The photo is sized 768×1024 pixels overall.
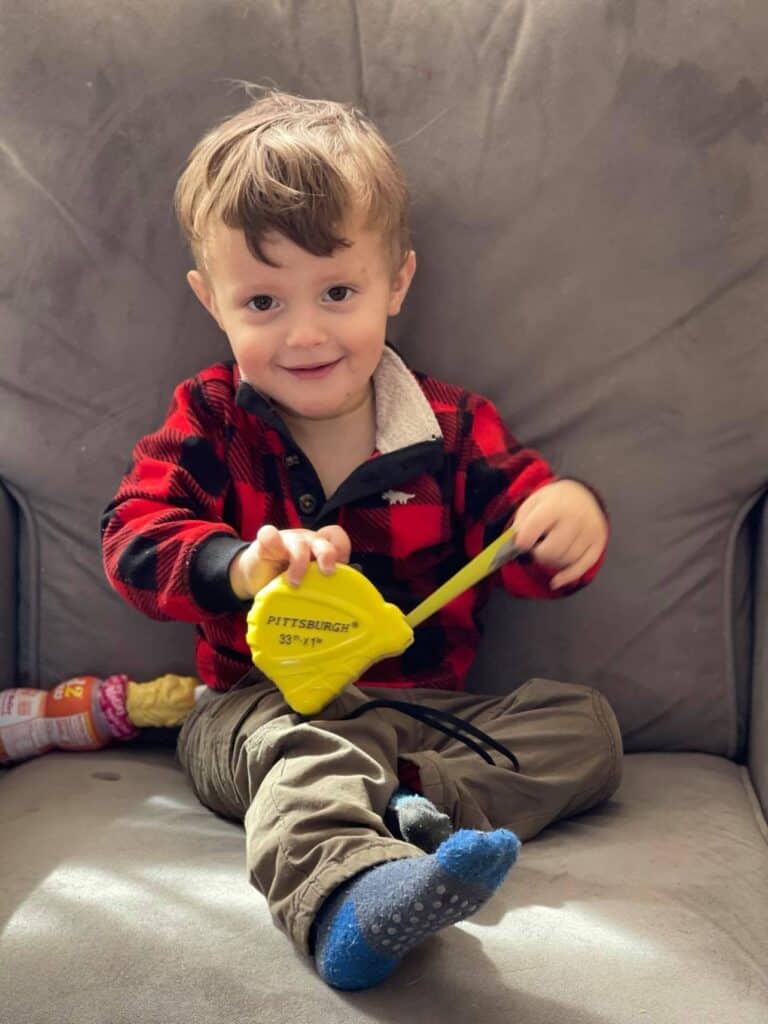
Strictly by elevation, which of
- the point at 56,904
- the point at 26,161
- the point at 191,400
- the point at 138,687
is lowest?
the point at 56,904

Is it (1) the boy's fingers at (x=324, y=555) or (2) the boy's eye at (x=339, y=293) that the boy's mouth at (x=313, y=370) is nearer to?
(2) the boy's eye at (x=339, y=293)

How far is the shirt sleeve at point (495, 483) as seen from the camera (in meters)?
1.11

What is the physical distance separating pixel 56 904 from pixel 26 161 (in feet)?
2.23

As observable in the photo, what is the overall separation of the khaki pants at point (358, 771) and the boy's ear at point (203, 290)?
0.33 m

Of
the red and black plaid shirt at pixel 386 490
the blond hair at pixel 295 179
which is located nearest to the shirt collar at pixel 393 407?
the red and black plaid shirt at pixel 386 490

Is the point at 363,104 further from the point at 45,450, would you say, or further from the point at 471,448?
the point at 45,450

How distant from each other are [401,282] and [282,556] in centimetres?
31

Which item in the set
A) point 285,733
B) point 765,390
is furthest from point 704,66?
point 285,733

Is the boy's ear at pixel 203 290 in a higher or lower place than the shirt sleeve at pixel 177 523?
higher

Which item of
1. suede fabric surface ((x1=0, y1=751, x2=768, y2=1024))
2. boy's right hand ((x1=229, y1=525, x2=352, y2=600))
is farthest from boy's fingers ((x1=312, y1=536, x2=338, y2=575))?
suede fabric surface ((x1=0, y1=751, x2=768, y2=1024))

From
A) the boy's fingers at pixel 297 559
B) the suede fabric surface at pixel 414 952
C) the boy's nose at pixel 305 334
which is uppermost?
the boy's nose at pixel 305 334

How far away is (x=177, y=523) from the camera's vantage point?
104 centimetres

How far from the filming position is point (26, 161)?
1172 millimetres

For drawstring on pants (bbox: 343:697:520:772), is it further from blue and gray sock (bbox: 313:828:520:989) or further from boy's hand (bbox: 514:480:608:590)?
blue and gray sock (bbox: 313:828:520:989)
